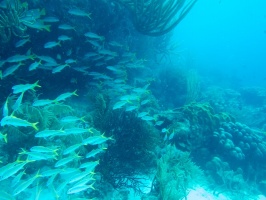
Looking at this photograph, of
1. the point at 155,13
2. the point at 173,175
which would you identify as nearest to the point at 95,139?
the point at 173,175

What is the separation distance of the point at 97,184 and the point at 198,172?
2498 millimetres

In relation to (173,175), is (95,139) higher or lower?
higher

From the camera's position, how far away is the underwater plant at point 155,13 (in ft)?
27.7

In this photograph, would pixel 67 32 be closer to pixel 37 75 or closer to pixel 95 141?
pixel 37 75

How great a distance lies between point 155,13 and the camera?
8.54 meters

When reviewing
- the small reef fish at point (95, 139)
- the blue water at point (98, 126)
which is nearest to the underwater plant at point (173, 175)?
the blue water at point (98, 126)

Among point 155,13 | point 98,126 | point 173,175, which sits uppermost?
point 155,13

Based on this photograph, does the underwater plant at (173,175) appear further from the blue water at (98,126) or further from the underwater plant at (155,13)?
the underwater plant at (155,13)

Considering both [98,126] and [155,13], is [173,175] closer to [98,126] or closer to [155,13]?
[98,126]

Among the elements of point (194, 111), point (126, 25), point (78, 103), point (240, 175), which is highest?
point (126, 25)

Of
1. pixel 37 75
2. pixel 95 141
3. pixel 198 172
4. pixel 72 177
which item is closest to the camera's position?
pixel 72 177

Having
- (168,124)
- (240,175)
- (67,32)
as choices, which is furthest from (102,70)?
(240,175)

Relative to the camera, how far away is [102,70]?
8656 mm

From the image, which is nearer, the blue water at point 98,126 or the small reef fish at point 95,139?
the small reef fish at point 95,139
